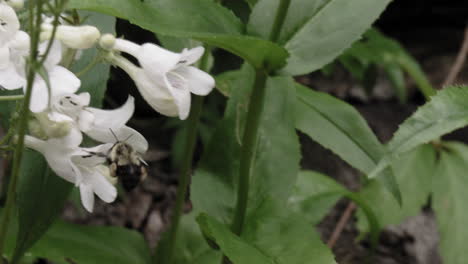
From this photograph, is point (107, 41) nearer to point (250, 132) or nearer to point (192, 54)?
point (192, 54)

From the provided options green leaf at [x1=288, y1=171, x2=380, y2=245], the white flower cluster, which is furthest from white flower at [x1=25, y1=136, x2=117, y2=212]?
green leaf at [x1=288, y1=171, x2=380, y2=245]

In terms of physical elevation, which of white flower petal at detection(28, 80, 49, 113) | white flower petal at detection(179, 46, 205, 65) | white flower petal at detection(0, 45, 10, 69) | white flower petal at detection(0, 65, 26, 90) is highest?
white flower petal at detection(179, 46, 205, 65)

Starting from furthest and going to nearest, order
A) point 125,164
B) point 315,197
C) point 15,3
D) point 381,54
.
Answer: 1. point 381,54
2. point 315,197
3. point 125,164
4. point 15,3

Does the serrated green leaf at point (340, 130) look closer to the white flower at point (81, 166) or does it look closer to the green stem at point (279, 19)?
the green stem at point (279, 19)

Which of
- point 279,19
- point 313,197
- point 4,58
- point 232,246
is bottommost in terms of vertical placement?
point 313,197

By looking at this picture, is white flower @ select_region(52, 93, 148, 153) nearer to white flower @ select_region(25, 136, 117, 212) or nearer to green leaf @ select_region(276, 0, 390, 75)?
white flower @ select_region(25, 136, 117, 212)

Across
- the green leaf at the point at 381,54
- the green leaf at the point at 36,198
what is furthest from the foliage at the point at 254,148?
the green leaf at the point at 381,54

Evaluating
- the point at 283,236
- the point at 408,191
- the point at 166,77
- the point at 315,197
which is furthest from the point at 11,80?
the point at 408,191

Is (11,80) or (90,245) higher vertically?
(11,80)

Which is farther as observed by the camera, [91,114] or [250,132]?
[250,132]
